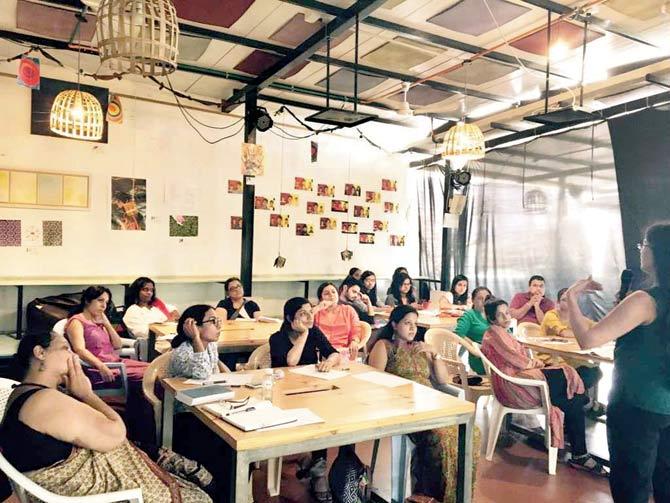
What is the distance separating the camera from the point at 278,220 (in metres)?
7.54

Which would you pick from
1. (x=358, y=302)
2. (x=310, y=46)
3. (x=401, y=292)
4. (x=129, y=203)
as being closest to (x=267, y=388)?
(x=310, y=46)

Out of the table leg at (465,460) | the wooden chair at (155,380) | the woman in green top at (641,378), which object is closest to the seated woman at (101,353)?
the wooden chair at (155,380)

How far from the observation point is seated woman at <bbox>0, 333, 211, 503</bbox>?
175 cm

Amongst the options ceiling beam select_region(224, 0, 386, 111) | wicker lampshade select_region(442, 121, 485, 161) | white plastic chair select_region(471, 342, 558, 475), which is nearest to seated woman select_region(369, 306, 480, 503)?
white plastic chair select_region(471, 342, 558, 475)

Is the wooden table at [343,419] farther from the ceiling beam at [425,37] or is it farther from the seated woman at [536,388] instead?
the ceiling beam at [425,37]

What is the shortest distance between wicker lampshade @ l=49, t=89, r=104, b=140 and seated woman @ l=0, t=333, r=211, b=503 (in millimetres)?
3032

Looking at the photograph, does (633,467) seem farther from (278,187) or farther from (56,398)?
(278,187)

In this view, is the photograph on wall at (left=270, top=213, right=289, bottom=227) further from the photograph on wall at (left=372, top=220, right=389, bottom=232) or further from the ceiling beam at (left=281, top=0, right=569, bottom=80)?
the ceiling beam at (left=281, top=0, right=569, bottom=80)

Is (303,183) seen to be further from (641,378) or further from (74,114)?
(641,378)

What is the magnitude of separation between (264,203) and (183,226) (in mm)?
1187

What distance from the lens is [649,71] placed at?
5145 mm

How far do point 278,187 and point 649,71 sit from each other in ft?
14.9

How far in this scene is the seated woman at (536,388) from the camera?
3486mm

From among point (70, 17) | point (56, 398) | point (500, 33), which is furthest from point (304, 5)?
point (56, 398)
